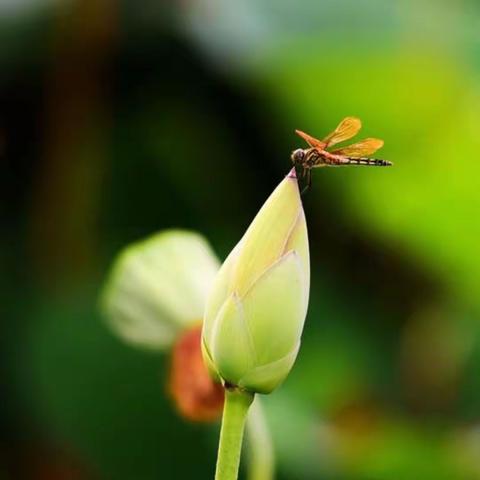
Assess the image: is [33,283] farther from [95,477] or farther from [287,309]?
[287,309]

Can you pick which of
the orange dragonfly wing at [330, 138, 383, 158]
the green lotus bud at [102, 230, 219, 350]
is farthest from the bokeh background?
the orange dragonfly wing at [330, 138, 383, 158]

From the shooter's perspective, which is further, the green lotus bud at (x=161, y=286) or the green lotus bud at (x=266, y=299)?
the green lotus bud at (x=161, y=286)

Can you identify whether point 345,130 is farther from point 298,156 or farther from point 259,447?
point 259,447

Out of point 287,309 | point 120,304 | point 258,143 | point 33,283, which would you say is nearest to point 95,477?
point 33,283

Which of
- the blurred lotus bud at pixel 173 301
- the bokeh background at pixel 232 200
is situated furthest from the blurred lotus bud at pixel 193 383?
the bokeh background at pixel 232 200

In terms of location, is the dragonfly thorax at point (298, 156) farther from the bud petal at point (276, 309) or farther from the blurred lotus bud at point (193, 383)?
the blurred lotus bud at point (193, 383)

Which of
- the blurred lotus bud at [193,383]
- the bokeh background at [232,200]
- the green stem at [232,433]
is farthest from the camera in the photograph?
the bokeh background at [232,200]

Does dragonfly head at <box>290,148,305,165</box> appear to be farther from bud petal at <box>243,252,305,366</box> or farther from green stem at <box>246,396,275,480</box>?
green stem at <box>246,396,275,480</box>
